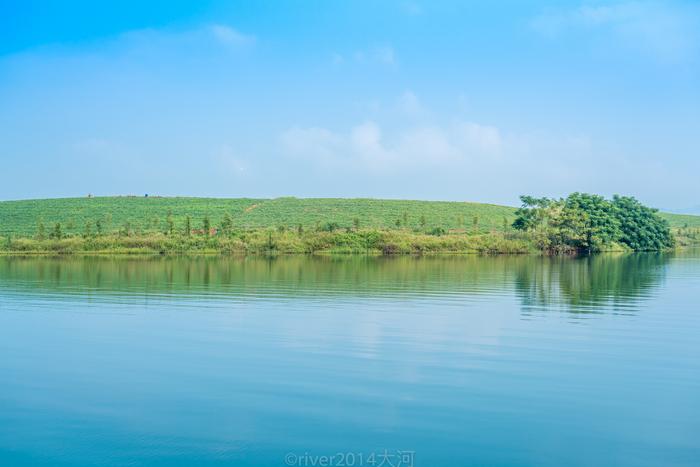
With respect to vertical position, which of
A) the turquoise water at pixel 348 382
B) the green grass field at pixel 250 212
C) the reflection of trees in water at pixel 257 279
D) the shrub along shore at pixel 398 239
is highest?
the green grass field at pixel 250 212

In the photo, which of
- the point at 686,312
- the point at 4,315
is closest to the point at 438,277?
the point at 686,312

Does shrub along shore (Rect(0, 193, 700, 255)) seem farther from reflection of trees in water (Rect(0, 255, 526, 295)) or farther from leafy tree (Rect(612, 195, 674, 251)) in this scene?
reflection of trees in water (Rect(0, 255, 526, 295))

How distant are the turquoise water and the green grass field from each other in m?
87.4

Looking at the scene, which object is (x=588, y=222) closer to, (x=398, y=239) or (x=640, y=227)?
(x=640, y=227)

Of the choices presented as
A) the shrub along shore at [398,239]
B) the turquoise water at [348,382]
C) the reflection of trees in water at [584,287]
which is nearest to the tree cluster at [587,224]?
the shrub along shore at [398,239]

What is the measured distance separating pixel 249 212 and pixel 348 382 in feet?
397

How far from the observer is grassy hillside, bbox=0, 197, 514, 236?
118 meters

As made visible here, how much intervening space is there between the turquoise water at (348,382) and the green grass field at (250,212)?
8745cm

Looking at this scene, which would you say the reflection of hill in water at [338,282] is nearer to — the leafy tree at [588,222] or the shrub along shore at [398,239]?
the shrub along shore at [398,239]

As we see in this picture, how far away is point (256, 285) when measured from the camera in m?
35.6

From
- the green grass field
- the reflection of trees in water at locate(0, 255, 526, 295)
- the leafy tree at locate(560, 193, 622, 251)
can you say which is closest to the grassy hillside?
the green grass field

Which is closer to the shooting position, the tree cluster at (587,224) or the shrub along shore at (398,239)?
the shrub along shore at (398,239)

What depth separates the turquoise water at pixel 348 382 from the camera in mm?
10195

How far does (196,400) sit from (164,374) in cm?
230
